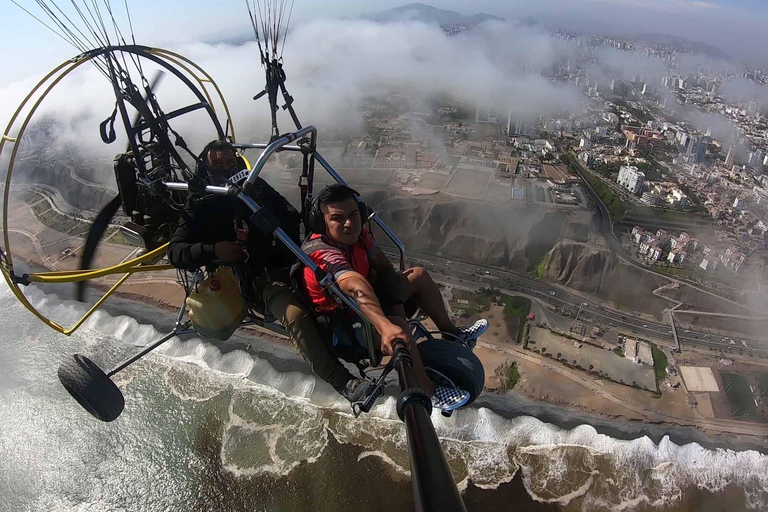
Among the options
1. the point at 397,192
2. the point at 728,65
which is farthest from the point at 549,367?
the point at 728,65

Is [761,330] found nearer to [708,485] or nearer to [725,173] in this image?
[708,485]

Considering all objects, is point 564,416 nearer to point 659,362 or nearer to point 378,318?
point 659,362

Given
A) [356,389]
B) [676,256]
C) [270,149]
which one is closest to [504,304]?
[676,256]

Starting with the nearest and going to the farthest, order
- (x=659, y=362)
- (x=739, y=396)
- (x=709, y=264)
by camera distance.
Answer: (x=739, y=396), (x=659, y=362), (x=709, y=264)

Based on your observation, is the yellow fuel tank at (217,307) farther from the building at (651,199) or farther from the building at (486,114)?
the building at (486,114)

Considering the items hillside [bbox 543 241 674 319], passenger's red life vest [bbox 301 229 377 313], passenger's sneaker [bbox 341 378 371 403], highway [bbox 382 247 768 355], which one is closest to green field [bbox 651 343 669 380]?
highway [bbox 382 247 768 355]

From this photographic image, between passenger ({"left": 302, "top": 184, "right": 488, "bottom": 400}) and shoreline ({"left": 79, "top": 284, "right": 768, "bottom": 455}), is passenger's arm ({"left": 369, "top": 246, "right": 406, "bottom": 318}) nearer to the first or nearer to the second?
passenger ({"left": 302, "top": 184, "right": 488, "bottom": 400})
